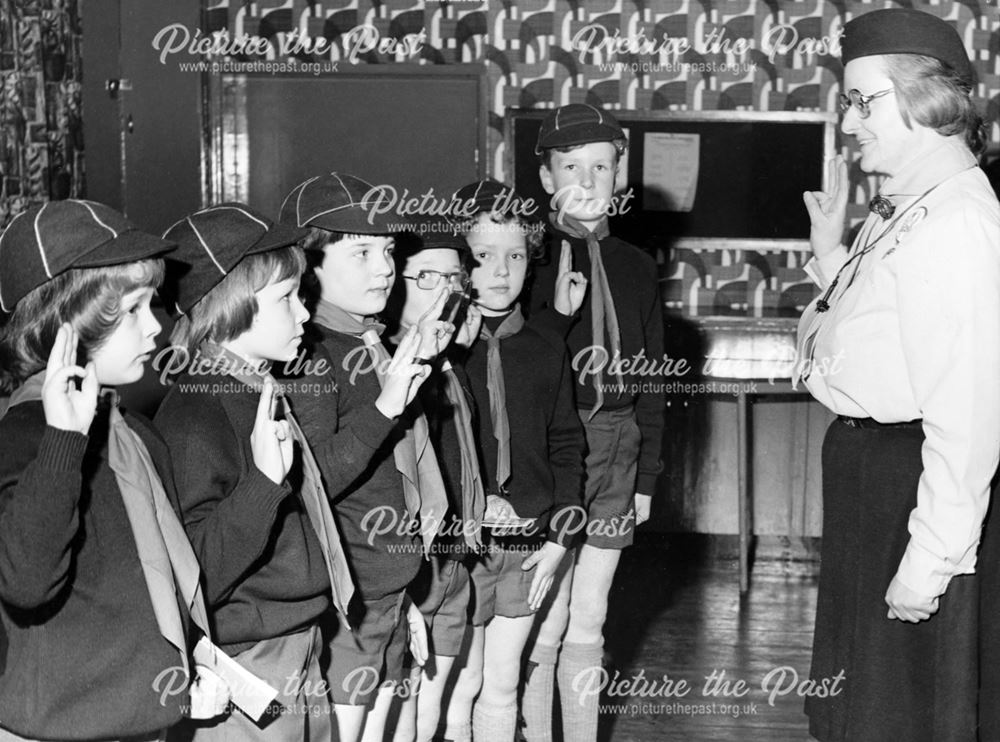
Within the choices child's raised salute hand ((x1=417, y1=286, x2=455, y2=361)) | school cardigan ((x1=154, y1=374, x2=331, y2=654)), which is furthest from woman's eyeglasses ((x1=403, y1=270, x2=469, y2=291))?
school cardigan ((x1=154, y1=374, x2=331, y2=654))

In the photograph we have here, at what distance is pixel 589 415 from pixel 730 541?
101 inches

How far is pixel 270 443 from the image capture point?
1.73 metres

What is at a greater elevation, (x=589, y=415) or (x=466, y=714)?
(x=589, y=415)

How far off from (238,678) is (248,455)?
33cm

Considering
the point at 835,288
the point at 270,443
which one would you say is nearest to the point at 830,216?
the point at 835,288

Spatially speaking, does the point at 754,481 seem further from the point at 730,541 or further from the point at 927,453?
the point at 927,453

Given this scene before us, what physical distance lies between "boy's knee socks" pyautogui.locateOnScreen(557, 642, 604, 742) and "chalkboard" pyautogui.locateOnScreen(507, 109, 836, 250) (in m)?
2.48

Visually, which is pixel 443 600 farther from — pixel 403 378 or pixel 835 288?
pixel 835 288

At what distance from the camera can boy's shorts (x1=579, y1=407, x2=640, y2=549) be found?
8.98 ft

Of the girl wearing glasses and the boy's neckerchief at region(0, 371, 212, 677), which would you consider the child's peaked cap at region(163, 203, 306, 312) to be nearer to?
the boy's neckerchief at region(0, 371, 212, 677)

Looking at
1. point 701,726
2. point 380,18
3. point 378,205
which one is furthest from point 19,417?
point 380,18

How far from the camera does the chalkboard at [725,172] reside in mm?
4898

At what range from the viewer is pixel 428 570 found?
2379mm

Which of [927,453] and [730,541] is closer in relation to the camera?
[927,453]
